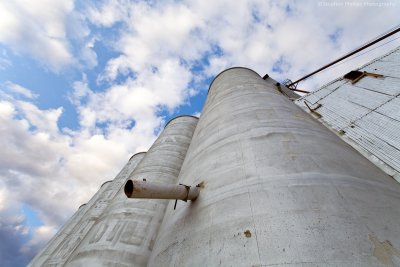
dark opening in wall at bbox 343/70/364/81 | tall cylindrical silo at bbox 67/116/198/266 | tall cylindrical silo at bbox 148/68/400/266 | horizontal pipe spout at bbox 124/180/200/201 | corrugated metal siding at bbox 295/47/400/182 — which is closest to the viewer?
tall cylindrical silo at bbox 148/68/400/266

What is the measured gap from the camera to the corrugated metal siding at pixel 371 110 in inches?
221

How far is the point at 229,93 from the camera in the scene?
8312mm

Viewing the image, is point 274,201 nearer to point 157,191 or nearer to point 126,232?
point 157,191

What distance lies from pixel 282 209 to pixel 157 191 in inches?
68.1

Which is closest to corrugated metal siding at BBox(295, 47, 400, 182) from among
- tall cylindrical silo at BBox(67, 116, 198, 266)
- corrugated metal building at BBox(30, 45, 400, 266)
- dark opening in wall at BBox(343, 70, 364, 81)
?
corrugated metal building at BBox(30, 45, 400, 266)

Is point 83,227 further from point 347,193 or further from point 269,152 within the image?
point 347,193

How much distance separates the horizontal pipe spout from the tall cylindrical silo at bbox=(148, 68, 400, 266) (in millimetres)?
175

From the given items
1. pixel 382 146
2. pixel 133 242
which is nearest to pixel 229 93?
pixel 382 146

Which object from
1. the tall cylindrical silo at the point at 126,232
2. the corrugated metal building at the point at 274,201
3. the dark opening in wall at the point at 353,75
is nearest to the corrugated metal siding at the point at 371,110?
the corrugated metal building at the point at 274,201

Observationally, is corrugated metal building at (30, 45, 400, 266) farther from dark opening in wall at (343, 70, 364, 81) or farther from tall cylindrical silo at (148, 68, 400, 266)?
dark opening in wall at (343, 70, 364, 81)

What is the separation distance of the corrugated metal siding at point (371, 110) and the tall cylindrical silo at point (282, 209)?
2.01 metres

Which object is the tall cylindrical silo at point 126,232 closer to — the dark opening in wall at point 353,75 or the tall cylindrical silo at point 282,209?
the tall cylindrical silo at point 282,209

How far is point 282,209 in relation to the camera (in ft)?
9.35

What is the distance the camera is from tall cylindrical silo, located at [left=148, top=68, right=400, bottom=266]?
7.75ft
